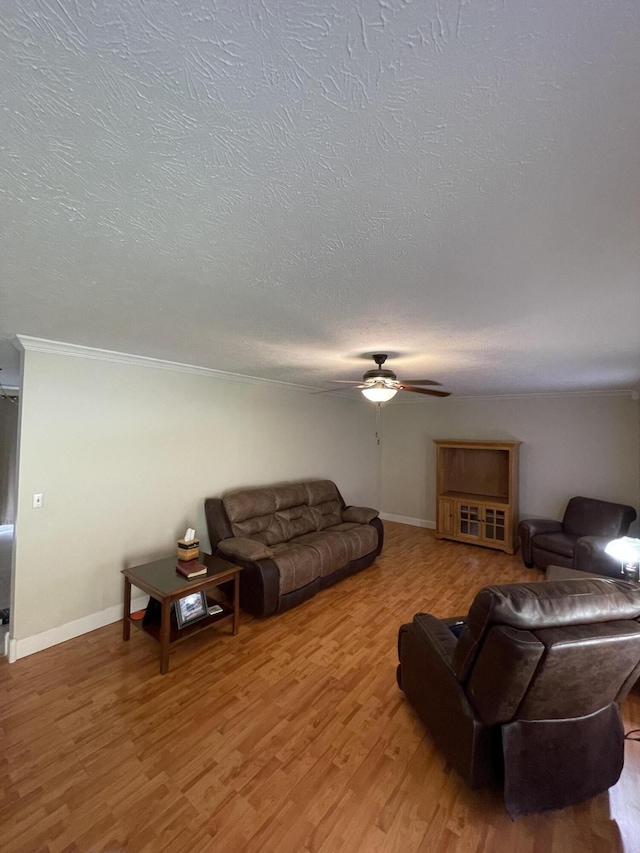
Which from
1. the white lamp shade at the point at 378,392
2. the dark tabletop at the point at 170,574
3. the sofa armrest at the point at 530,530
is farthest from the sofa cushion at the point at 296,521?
the sofa armrest at the point at 530,530

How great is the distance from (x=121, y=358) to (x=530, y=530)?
4.95 m

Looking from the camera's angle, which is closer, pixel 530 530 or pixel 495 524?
pixel 530 530

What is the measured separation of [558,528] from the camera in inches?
181

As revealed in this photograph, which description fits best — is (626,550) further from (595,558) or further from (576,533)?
(576,533)

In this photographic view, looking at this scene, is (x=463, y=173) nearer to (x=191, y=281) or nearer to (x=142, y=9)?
(x=142, y=9)

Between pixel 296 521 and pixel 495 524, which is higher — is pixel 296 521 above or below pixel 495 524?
above

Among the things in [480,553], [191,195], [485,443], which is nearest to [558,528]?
[480,553]

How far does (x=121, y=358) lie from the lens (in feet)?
10.2

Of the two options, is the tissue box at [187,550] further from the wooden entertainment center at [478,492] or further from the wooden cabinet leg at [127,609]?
the wooden entertainment center at [478,492]

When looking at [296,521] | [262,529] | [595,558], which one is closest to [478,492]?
[595,558]

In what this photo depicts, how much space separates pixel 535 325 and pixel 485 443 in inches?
137

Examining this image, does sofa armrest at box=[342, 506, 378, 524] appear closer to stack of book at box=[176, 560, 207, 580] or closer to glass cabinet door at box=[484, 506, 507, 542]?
glass cabinet door at box=[484, 506, 507, 542]

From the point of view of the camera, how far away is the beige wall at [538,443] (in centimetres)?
462

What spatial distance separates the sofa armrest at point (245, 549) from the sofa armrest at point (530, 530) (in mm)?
3287
